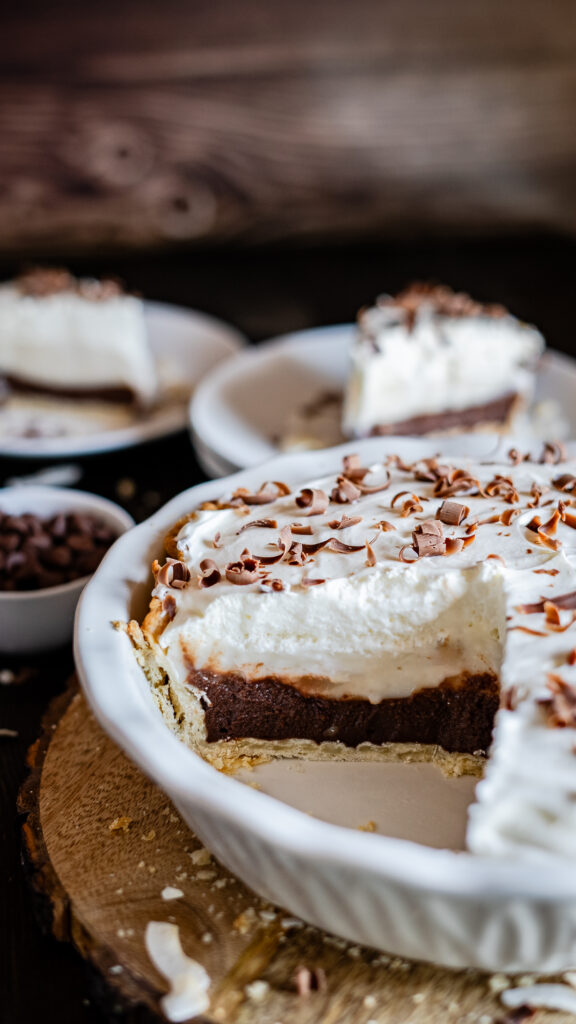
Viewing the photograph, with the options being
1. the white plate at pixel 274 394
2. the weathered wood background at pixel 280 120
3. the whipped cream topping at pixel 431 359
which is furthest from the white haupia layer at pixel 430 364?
the weathered wood background at pixel 280 120

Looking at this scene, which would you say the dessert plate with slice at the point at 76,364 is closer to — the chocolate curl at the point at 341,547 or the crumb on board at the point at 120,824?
the chocolate curl at the point at 341,547

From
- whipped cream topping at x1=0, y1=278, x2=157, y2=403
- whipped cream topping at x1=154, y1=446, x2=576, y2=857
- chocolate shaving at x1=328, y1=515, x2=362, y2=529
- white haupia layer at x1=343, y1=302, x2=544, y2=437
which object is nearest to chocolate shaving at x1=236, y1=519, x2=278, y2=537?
whipped cream topping at x1=154, y1=446, x2=576, y2=857

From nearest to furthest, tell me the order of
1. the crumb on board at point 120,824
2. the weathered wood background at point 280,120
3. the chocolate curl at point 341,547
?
the crumb on board at point 120,824
the chocolate curl at point 341,547
the weathered wood background at point 280,120

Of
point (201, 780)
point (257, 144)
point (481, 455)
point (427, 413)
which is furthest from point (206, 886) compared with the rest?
point (257, 144)

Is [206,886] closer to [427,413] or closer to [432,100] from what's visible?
[427,413]

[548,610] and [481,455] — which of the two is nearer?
[548,610]

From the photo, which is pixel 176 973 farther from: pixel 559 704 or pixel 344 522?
pixel 344 522

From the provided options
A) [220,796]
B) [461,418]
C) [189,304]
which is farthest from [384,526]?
[189,304]
